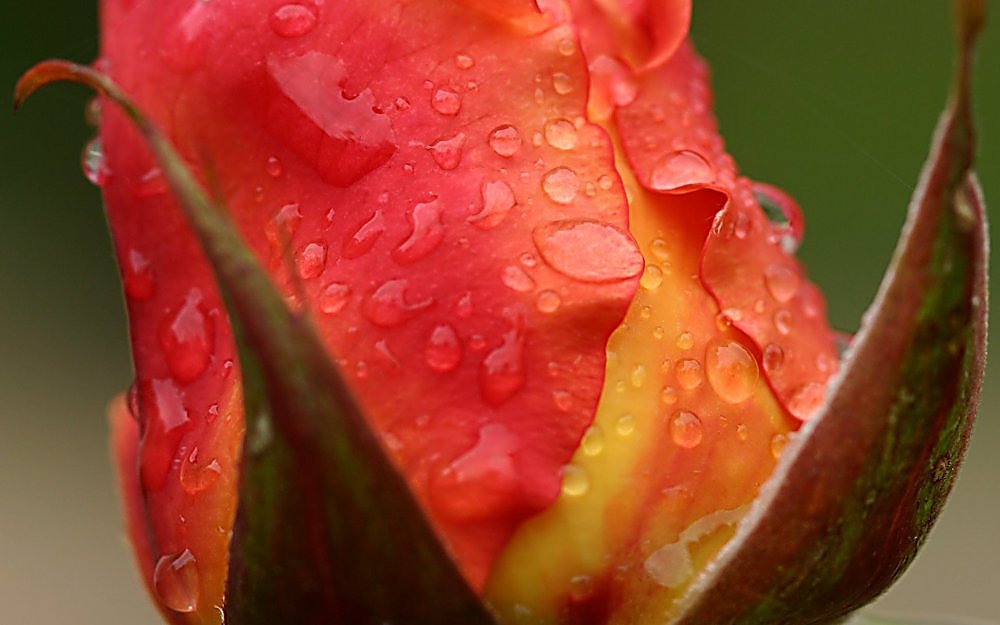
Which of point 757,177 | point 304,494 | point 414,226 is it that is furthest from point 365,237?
point 757,177

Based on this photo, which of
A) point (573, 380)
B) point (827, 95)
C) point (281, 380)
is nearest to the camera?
point (281, 380)

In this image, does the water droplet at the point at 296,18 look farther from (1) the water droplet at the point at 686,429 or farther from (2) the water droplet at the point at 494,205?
(1) the water droplet at the point at 686,429

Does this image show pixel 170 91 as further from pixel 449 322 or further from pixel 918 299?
pixel 918 299

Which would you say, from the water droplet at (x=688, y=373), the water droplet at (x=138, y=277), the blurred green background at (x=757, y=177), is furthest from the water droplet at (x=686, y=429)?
the blurred green background at (x=757, y=177)

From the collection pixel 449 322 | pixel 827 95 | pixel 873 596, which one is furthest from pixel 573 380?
pixel 827 95

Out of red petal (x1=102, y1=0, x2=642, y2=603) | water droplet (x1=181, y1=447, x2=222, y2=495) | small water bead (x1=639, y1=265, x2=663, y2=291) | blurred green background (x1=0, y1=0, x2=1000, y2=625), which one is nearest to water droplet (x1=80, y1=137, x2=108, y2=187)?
red petal (x1=102, y1=0, x2=642, y2=603)

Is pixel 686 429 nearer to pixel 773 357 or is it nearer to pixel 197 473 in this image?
pixel 773 357

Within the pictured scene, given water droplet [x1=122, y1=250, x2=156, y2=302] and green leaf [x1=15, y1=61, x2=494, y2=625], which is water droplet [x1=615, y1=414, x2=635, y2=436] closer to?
green leaf [x1=15, y1=61, x2=494, y2=625]
